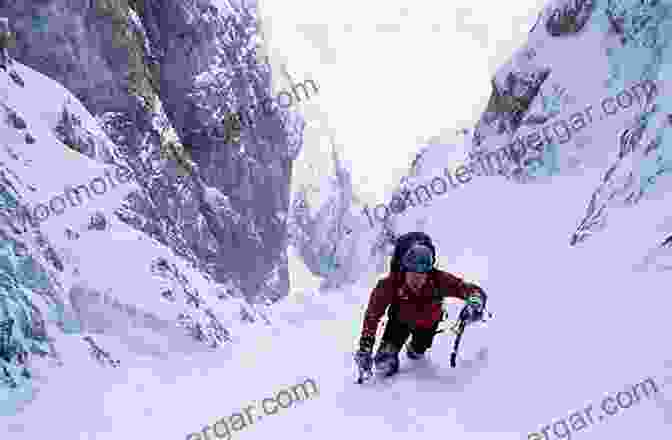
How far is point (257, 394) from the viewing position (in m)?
8.14

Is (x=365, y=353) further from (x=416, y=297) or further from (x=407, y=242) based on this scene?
(x=407, y=242)

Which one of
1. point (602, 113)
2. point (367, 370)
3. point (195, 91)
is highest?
point (195, 91)

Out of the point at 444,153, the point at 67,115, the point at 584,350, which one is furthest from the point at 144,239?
the point at 444,153

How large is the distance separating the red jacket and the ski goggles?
341mm

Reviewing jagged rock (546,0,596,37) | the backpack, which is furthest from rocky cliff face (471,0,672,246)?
the backpack

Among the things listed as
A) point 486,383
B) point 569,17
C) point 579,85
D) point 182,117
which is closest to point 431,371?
point 486,383

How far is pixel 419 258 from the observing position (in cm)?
508

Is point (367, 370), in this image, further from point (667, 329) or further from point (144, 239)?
point (144, 239)

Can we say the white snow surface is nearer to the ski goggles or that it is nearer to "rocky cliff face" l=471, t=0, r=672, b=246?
the ski goggles

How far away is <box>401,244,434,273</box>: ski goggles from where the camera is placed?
16.7ft

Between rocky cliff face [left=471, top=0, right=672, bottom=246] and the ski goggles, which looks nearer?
the ski goggles

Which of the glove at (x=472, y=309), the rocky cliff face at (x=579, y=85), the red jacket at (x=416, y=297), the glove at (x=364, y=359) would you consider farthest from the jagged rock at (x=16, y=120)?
the rocky cliff face at (x=579, y=85)

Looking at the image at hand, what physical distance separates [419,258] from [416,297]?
0.67 m

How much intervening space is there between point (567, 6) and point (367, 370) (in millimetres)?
23004
